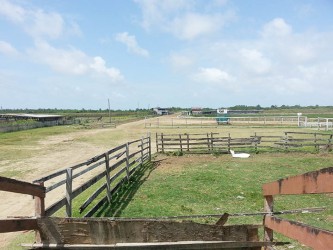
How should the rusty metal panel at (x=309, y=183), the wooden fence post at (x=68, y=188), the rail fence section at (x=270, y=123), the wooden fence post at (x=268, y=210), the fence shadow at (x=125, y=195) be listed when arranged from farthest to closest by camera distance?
the rail fence section at (x=270, y=123) < the fence shadow at (x=125, y=195) < the wooden fence post at (x=68, y=188) < the wooden fence post at (x=268, y=210) < the rusty metal panel at (x=309, y=183)

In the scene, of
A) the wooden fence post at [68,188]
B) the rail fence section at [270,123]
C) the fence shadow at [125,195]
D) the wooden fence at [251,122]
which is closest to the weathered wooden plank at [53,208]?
the wooden fence post at [68,188]

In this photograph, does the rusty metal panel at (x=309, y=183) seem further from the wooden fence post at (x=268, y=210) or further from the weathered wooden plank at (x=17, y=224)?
the weathered wooden plank at (x=17, y=224)

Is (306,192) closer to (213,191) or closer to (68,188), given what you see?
(68,188)

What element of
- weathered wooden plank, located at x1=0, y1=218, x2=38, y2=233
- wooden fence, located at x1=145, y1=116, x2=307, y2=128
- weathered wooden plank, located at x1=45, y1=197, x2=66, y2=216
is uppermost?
weathered wooden plank, located at x1=0, y1=218, x2=38, y2=233

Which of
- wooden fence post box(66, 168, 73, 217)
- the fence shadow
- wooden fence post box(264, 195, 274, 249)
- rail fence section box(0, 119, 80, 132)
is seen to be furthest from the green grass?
rail fence section box(0, 119, 80, 132)

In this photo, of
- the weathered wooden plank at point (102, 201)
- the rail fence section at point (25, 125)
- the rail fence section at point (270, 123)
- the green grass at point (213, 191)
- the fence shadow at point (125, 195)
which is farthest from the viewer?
the rail fence section at point (25, 125)

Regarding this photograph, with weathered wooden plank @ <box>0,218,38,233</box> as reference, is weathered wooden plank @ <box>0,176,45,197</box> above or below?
above

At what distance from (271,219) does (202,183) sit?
8.86 metres

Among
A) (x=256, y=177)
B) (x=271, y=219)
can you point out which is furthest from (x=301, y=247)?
(x=256, y=177)

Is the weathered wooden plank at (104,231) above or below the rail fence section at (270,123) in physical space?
above

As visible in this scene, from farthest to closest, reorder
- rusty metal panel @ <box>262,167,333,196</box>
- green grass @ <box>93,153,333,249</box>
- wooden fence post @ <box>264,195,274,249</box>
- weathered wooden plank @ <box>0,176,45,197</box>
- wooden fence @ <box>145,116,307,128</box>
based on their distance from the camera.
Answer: wooden fence @ <box>145,116,307,128</box> → green grass @ <box>93,153,333,249</box> → wooden fence post @ <box>264,195,274,249</box> → weathered wooden plank @ <box>0,176,45,197</box> → rusty metal panel @ <box>262,167,333,196</box>

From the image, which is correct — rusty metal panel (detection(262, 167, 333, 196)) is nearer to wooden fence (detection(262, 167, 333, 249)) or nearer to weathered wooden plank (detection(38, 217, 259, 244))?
wooden fence (detection(262, 167, 333, 249))

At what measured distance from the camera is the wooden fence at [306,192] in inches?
86.4

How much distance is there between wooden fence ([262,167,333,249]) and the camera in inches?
86.4
